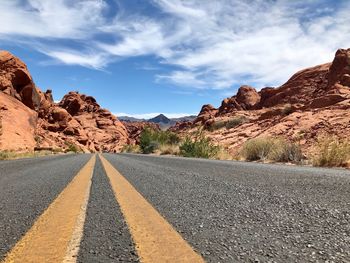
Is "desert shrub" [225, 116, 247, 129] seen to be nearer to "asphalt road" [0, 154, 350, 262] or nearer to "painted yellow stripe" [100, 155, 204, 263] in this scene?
"asphalt road" [0, 154, 350, 262]

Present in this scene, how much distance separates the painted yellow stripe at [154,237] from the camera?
6.16ft

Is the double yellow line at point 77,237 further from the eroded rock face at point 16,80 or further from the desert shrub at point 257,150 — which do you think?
the eroded rock face at point 16,80

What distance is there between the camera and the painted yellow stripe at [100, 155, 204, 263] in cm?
188

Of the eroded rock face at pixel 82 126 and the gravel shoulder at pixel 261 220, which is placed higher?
the eroded rock face at pixel 82 126

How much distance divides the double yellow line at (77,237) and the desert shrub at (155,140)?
32.9 metres

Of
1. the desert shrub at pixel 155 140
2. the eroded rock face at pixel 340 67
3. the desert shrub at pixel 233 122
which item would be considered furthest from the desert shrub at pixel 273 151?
the desert shrub at pixel 233 122

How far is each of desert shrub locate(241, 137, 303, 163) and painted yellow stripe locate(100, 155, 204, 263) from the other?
11262 millimetres

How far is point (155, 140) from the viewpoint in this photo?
3859 cm

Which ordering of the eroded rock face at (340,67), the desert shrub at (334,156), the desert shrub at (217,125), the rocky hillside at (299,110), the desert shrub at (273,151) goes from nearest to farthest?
1. the desert shrub at (334,156)
2. the desert shrub at (273,151)
3. the rocky hillside at (299,110)
4. the eroded rock face at (340,67)
5. the desert shrub at (217,125)

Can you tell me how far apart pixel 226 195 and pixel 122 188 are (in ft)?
4.98

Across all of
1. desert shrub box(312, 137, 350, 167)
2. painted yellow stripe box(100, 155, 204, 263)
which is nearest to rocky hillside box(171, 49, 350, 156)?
desert shrub box(312, 137, 350, 167)

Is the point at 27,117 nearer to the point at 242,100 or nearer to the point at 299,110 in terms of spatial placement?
the point at 299,110

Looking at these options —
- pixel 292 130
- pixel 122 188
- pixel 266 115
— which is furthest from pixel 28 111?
pixel 122 188

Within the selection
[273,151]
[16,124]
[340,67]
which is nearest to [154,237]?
[273,151]
